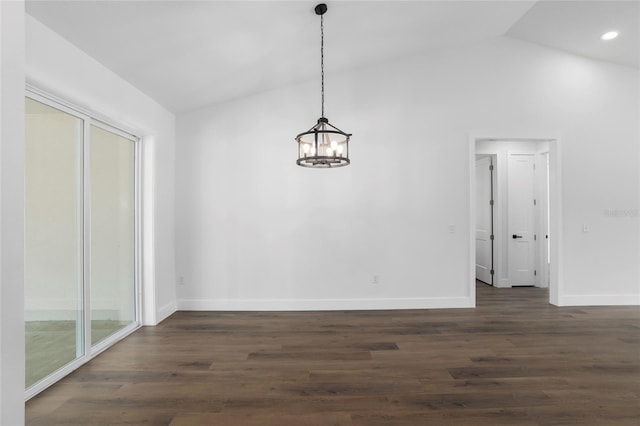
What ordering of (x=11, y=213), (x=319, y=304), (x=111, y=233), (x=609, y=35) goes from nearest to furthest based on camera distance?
(x=11, y=213), (x=111, y=233), (x=609, y=35), (x=319, y=304)

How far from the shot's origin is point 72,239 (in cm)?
288

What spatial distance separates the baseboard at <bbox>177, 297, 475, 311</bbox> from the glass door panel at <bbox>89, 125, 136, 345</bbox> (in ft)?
3.09

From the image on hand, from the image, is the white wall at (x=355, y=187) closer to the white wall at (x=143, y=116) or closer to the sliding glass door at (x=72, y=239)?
the white wall at (x=143, y=116)

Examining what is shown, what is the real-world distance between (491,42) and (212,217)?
4.65 meters

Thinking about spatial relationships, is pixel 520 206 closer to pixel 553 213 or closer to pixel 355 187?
pixel 553 213

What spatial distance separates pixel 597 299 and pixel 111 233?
6.35 metres

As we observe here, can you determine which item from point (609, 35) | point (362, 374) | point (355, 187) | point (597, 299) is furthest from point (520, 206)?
point (362, 374)

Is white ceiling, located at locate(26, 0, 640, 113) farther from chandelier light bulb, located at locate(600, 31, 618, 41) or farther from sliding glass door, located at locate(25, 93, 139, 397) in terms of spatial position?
sliding glass door, located at locate(25, 93, 139, 397)

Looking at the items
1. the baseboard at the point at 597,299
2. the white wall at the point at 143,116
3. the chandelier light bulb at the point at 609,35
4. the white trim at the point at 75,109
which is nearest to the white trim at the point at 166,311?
the white wall at the point at 143,116

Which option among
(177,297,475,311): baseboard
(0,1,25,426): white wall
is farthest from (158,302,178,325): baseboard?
(0,1,25,426): white wall

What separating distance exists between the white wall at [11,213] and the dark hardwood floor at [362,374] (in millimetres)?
1035

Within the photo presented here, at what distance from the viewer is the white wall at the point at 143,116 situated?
2412 millimetres

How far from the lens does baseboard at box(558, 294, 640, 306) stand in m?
4.69

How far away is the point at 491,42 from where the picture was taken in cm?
468
